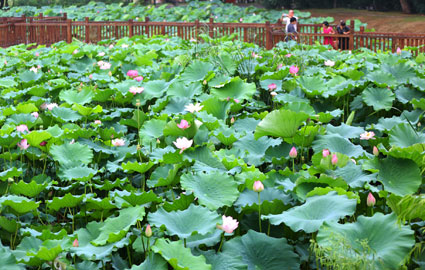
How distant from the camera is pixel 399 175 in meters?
2.50

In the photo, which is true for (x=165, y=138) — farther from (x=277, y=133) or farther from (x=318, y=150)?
(x=318, y=150)

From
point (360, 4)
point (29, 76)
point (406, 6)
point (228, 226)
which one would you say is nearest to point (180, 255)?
point (228, 226)

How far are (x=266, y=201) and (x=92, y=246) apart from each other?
70cm

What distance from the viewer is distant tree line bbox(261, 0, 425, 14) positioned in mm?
23172

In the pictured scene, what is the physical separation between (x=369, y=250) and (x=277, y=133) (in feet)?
3.63

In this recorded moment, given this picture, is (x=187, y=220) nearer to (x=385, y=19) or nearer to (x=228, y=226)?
(x=228, y=226)

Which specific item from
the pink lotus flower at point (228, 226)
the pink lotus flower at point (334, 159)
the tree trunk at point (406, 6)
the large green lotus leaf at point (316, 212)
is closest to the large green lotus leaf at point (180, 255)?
the pink lotus flower at point (228, 226)

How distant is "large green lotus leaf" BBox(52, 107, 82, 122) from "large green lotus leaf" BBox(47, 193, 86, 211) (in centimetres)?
131

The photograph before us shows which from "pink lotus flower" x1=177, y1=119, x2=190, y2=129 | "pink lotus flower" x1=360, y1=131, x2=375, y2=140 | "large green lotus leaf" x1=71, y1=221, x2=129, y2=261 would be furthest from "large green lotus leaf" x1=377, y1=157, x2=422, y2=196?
"large green lotus leaf" x1=71, y1=221, x2=129, y2=261

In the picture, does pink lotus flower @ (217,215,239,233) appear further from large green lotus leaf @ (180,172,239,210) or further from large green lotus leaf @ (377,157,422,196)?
large green lotus leaf @ (377,157,422,196)

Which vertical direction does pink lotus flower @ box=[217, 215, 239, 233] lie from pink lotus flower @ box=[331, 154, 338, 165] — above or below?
below

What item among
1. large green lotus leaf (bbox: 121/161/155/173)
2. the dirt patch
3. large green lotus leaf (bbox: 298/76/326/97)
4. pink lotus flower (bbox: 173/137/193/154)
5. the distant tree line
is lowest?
the dirt patch

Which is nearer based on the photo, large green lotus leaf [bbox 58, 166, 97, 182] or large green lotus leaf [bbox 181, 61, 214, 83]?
large green lotus leaf [bbox 58, 166, 97, 182]

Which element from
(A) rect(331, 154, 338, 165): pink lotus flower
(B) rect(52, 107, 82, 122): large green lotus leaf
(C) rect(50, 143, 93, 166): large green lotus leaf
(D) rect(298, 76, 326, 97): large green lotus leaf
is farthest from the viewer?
(D) rect(298, 76, 326, 97): large green lotus leaf
